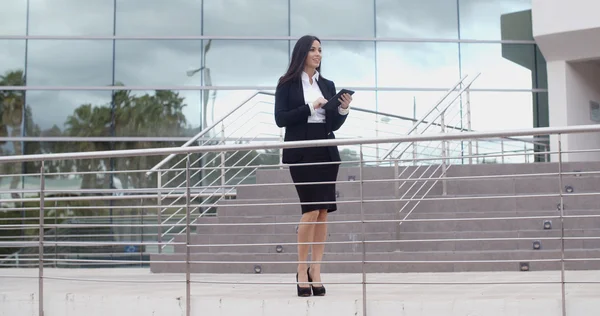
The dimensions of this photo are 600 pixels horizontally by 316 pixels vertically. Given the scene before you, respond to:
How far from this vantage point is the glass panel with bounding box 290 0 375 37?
1274 centimetres

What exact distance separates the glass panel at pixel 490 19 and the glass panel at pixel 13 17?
659 centimetres

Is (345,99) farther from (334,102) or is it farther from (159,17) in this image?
(159,17)

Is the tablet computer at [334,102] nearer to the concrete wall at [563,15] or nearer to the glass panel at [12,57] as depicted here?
the concrete wall at [563,15]

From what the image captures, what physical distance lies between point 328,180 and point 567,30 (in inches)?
287

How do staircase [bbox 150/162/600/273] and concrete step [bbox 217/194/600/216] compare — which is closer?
staircase [bbox 150/162/600/273]

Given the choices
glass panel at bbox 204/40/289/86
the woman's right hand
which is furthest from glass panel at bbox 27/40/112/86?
the woman's right hand

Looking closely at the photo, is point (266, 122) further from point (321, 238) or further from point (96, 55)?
point (321, 238)

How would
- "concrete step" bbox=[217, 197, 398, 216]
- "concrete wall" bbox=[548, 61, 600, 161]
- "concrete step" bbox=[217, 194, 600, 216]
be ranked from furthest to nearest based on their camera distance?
"concrete wall" bbox=[548, 61, 600, 161]
"concrete step" bbox=[217, 197, 398, 216]
"concrete step" bbox=[217, 194, 600, 216]

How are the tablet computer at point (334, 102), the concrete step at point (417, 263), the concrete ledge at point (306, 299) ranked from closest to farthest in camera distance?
1. the concrete ledge at point (306, 299)
2. the tablet computer at point (334, 102)
3. the concrete step at point (417, 263)

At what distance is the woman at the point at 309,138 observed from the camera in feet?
17.4

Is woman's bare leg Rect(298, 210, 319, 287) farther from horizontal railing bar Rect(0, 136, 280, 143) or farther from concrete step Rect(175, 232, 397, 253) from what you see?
horizontal railing bar Rect(0, 136, 280, 143)

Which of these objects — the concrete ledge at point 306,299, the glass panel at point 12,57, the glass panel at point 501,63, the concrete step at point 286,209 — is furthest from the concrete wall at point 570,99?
the glass panel at point 12,57

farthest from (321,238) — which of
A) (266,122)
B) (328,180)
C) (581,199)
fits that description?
(266,122)

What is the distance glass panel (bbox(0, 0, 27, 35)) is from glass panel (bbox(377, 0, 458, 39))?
5331mm
